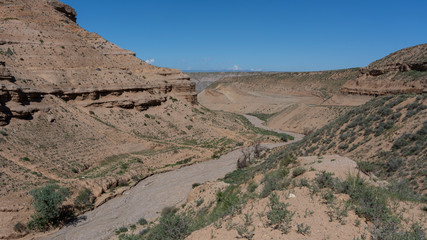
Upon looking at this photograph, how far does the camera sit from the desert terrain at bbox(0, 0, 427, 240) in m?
7.87

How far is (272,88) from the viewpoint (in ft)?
318

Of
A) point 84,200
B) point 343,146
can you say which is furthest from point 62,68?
point 343,146

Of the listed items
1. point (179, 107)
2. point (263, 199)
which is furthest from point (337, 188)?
point (179, 107)

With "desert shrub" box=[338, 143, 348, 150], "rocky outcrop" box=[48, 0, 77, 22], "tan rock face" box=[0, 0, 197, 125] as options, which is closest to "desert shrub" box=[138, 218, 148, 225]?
"desert shrub" box=[338, 143, 348, 150]

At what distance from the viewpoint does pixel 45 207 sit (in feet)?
56.2

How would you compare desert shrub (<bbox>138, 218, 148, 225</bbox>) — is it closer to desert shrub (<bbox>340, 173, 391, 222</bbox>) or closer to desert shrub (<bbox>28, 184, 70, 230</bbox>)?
desert shrub (<bbox>28, 184, 70, 230</bbox>)

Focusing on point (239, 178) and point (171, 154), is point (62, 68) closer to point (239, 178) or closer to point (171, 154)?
point (171, 154)

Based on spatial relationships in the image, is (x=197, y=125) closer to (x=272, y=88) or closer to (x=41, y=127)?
(x=41, y=127)

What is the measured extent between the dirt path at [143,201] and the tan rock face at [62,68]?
12277 millimetres

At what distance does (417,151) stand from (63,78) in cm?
3495

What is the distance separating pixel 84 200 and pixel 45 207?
3598mm

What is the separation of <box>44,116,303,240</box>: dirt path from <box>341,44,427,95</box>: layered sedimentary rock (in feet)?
88.3

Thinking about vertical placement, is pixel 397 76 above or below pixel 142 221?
above

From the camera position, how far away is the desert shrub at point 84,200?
20.2 m
